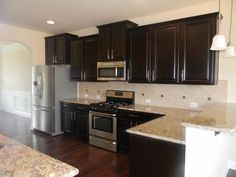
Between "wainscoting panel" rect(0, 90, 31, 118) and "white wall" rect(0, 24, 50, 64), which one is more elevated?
"white wall" rect(0, 24, 50, 64)

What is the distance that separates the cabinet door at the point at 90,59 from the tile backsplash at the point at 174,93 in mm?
400

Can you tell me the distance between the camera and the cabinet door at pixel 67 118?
183 inches

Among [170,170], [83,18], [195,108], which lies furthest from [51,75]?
[170,170]

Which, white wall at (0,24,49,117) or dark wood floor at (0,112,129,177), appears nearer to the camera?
dark wood floor at (0,112,129,177)

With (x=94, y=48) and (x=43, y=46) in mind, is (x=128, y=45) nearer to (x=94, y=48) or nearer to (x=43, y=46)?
(x=94, y=48)

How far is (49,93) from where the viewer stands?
475 cm

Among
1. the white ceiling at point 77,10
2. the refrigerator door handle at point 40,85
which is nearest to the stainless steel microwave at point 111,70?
the white ceiling at point 77,10

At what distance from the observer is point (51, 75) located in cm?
470

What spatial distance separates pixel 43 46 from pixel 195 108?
170 inches

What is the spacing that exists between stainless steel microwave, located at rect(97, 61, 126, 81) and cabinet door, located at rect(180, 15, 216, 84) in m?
1.15

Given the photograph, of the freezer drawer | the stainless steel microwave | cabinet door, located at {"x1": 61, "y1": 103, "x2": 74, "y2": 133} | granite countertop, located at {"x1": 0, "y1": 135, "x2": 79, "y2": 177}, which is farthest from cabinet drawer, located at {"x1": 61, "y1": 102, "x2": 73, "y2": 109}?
granite countertop, located at {"x1": 0, "y1": 135, "x2": 79, "y2": 177}

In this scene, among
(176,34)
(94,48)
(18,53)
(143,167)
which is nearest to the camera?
Result: (143,167)

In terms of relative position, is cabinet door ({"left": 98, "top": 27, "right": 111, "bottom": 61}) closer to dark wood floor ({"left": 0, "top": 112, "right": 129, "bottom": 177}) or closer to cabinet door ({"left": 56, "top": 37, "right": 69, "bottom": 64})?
cabinet door ({"left": 56, "top": 37, "right": 69, "bottom": 64})

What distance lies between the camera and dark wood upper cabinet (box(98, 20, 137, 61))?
381 cm
